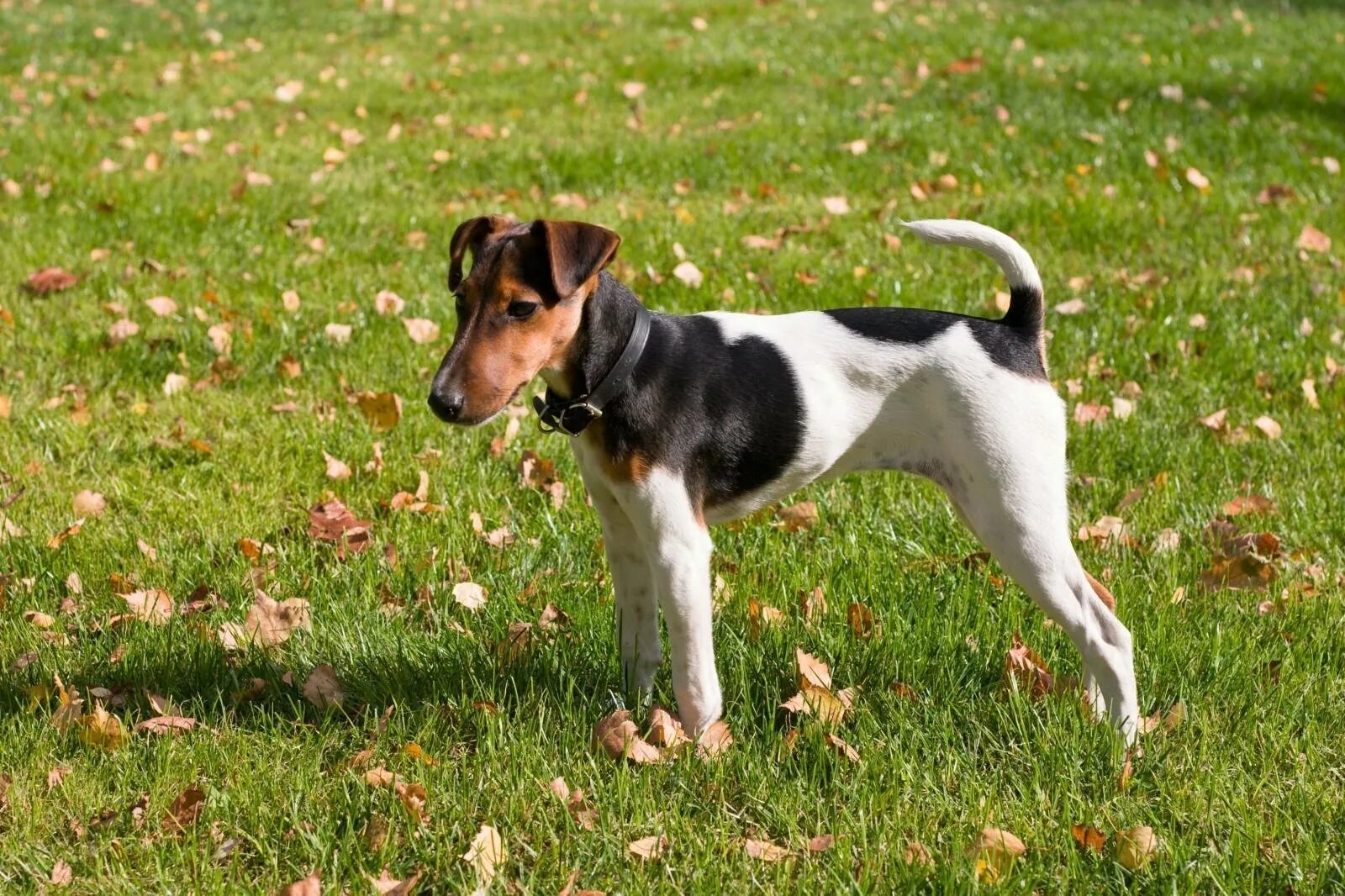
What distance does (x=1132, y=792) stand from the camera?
2.95m

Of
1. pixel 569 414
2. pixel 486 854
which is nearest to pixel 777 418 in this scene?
pixel 569 414

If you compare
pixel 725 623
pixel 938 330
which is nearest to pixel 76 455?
pixel 725 623

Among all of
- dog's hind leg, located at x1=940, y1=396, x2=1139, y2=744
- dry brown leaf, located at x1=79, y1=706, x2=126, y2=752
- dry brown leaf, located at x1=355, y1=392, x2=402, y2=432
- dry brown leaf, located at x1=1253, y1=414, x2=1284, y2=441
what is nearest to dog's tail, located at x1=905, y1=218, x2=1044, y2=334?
dog's hind leg, located at x1=940, y1=396, x2=1139, y2=744

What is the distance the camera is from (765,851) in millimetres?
2789

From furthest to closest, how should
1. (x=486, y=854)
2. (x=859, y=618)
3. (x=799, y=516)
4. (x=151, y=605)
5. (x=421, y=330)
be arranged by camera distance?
(x=421, y=330), (x=799, y=516), (x=151, y=605), (x=859, y=618), (x=486, y=854)

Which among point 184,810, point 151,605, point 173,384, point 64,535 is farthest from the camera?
point 173,384

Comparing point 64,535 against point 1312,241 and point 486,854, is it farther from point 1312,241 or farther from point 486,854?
point 1312,241

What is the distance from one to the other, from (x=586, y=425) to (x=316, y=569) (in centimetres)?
144

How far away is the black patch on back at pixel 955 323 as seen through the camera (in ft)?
10.3

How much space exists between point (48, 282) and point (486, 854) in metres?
4.69

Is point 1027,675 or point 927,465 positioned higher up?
point 927,465

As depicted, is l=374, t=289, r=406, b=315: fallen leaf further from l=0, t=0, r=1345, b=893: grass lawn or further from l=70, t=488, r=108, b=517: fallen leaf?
l=70, t=488, r=108, b=517: fallen leaf

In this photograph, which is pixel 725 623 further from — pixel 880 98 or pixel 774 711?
pixel 880 98

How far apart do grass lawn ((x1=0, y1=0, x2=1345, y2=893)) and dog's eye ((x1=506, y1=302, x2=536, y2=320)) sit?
1.03 m
